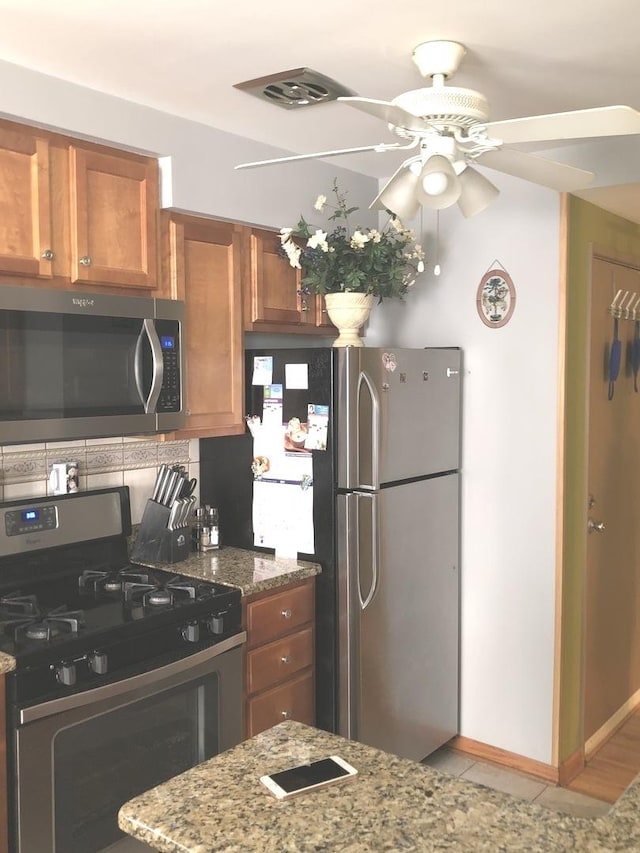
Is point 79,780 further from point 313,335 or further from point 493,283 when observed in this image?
point 493,283

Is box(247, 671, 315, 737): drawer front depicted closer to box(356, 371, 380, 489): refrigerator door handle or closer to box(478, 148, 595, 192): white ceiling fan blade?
box(356, 371, 380, 489): refrigerator door handle

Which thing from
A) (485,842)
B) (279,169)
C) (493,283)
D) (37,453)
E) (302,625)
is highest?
(279,169)

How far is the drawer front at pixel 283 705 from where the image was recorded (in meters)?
2.75

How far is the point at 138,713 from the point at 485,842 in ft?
4.56

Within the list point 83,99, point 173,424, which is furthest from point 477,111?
point 173,424

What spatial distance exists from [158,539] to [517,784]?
67.8 inches

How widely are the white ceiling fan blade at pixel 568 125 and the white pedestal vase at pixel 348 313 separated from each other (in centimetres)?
149

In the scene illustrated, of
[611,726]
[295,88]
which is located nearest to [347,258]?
[295,88]

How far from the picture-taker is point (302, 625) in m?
2.95

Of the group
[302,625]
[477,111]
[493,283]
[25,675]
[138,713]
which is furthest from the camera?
[493,283]

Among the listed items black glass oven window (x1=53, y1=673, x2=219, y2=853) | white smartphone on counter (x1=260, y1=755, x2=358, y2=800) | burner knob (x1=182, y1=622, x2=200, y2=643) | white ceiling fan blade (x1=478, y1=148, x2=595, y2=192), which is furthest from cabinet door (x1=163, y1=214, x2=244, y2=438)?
white smartphone on counter (x1=260, y1=755, x2=358, y2=800)

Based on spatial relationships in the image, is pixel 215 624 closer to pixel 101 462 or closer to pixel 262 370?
pixel 101 462

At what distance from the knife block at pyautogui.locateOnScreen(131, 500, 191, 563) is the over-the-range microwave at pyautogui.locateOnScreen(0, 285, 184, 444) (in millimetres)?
371

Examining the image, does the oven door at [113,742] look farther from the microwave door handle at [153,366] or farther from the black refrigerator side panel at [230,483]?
the microwave door handle at [153,366]
